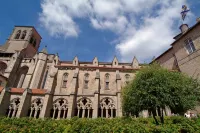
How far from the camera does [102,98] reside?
83.1 feet

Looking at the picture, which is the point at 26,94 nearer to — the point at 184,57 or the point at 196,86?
the point at 196,86

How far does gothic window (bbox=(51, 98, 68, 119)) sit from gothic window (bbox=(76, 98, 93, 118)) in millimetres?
2580

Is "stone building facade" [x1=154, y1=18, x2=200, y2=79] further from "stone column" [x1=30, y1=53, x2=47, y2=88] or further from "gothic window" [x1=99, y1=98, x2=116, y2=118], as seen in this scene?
"stone column" [x1=30, y1=53, x2=47, y2=88]

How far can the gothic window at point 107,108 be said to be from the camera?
23928 millimetres

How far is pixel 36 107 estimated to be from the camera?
22.9 metres

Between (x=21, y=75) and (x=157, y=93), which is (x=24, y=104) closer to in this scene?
(x=21, y=75)

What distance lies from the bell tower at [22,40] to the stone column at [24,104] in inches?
979

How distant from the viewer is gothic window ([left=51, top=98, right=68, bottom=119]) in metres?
23.7

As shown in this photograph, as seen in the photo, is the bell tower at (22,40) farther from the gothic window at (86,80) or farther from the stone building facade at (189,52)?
the stone building facade at (189,52)

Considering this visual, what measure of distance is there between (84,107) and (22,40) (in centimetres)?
3577

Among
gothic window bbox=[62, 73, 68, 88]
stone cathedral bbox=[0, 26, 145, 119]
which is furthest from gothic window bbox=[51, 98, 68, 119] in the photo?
gothic window bbox=[62, 73, 68, 88]

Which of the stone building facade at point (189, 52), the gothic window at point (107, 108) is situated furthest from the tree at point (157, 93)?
the gothic window at point (107, 108)

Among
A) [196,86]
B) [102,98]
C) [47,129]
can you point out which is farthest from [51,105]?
[196,86]

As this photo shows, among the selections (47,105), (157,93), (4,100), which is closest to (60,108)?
(47,105)
